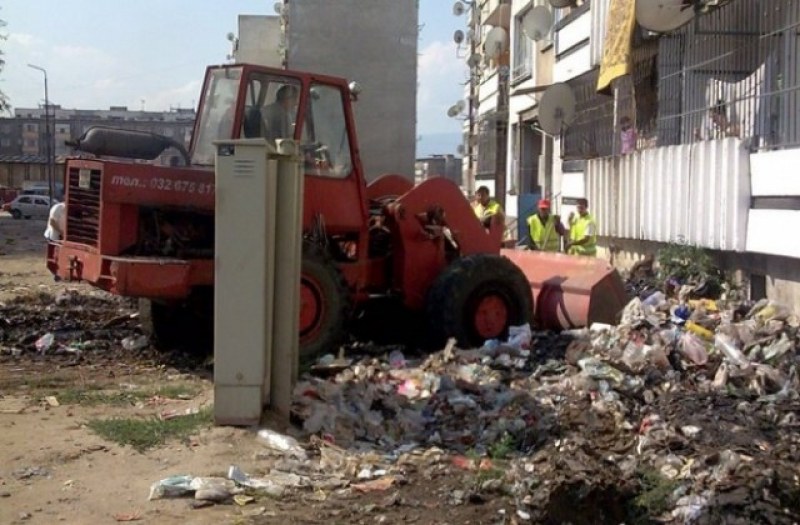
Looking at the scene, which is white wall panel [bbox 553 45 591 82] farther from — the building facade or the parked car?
the parked car

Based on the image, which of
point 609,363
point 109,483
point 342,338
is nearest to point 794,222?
point 609,363

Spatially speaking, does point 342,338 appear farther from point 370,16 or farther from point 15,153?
point 15,153

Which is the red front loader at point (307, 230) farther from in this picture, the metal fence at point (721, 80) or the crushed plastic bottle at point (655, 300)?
the metal fence at point (721, 80)

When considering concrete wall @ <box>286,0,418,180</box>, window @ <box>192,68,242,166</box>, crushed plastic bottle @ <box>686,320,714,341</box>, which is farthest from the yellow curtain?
window @ <box>192,68,242,166</box>

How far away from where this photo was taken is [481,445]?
666 centimetres

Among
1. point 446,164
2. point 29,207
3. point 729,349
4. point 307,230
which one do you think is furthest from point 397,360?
point 29,207

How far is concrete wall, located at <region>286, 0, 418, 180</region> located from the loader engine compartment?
10.0m

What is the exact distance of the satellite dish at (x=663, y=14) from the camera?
12.2 m

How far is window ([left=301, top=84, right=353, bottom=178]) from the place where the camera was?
922 cm

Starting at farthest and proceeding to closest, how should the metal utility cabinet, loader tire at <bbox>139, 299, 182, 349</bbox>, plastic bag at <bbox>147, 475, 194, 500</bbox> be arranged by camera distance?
loader tire at <bbox>139, 299, 182, 349</bbox>
the metal utility cabinet
plastic bag at <bbox>147, 475, 194, 500</bbox>

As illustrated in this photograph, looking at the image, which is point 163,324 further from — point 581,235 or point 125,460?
point 581,235

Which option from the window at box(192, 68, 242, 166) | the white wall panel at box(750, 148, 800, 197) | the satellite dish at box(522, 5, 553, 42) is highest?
the satellite dish at box(522, 5, 553, 42)

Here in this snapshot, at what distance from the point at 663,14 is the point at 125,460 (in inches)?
346

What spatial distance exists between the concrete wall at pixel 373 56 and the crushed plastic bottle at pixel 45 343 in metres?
9.38
